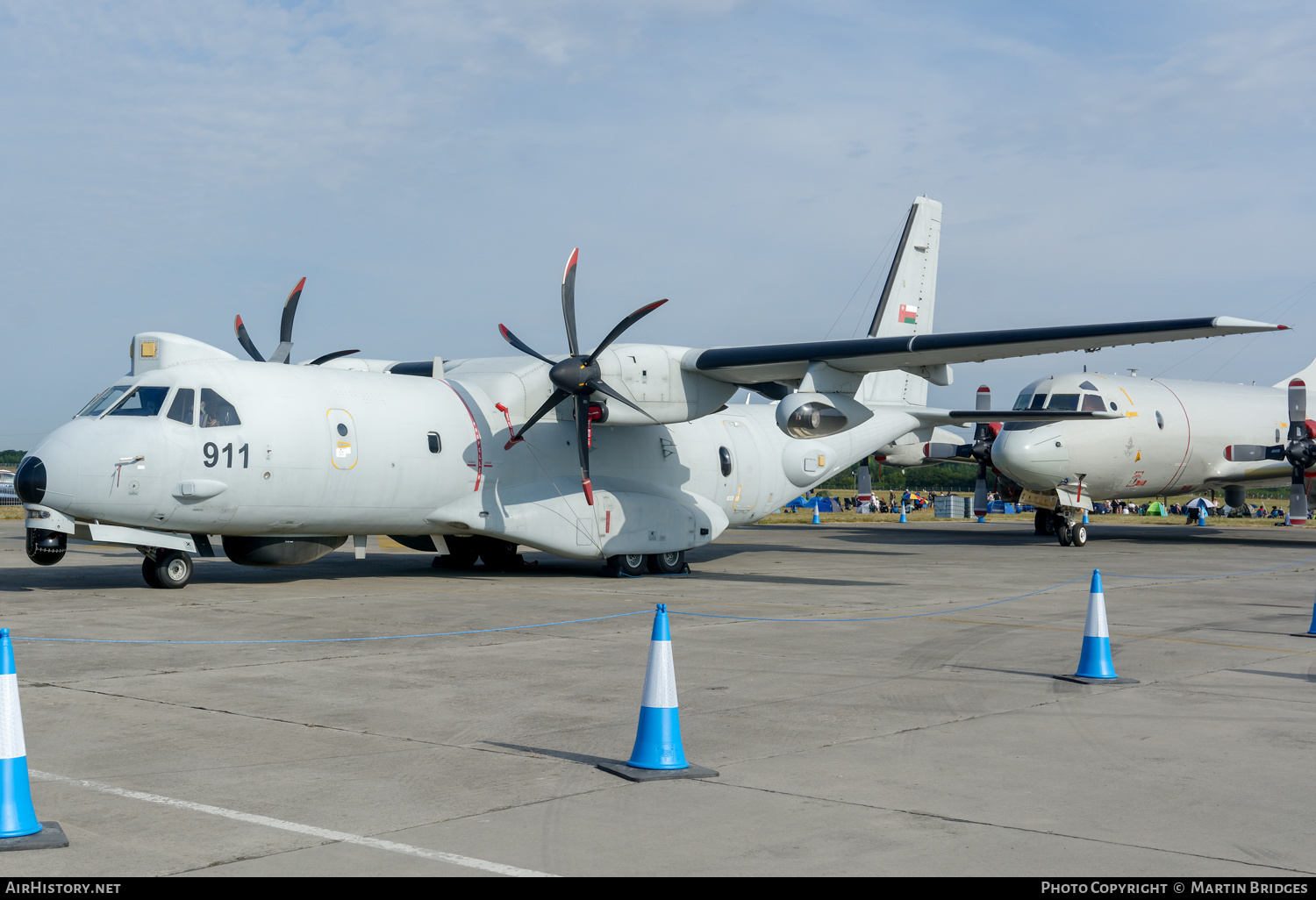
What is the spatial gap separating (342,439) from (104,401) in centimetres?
308

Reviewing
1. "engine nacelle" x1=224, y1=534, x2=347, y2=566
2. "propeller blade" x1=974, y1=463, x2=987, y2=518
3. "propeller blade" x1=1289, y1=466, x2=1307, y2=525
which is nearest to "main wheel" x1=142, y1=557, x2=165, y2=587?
"engine nacelle" x1=224, y1=534, x2=347, y2=566

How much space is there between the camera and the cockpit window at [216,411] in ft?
48.9

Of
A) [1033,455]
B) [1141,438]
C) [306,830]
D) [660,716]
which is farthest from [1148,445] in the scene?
[306,830]

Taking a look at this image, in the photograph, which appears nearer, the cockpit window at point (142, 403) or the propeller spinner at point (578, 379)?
the cockpit window at point (142, 403)

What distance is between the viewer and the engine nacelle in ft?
55.0

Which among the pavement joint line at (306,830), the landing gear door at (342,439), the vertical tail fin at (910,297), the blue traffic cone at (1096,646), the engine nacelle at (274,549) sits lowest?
the pavement joint line at (306,830)

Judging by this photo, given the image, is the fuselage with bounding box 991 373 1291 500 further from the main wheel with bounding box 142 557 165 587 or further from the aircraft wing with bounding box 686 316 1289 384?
the main wheel with bounding box 142 557 165 587

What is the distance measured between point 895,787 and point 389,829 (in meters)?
2.51

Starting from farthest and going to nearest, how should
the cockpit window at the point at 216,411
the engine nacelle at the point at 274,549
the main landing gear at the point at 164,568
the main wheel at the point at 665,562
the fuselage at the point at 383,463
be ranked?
1. the main wheel at the point at 665,562
2. the engine nacelle at the point at 274,549
3. the main landing gear at the point at 164,568
4. the cockpit window at the point at 216,411
5. the fuselage at the point at 383,463

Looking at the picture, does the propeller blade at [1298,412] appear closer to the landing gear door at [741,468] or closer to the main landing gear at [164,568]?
the landing gear door at [741,468]

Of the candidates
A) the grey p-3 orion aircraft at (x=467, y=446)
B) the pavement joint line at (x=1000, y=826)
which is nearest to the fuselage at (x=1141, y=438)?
the grey p-3 orion aircraft at (x=467, y=446)

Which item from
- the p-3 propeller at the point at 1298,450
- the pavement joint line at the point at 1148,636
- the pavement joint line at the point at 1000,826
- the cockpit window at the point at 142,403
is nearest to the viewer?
the pavement joint line at the point at 1000,826

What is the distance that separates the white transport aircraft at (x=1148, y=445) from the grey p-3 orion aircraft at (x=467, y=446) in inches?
152

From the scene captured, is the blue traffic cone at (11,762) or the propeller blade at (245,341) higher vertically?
the propeller blade at (245,341)
